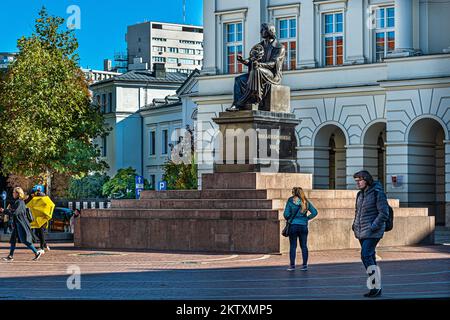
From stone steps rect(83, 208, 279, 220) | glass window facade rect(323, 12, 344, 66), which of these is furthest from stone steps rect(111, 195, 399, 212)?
glass window facade rect(323, 12, 344, 66)

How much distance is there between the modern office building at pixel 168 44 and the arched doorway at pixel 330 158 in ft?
209

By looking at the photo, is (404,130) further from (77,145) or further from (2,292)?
(2,292)

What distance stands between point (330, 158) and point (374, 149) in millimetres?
4255

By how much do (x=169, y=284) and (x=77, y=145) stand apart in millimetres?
39100

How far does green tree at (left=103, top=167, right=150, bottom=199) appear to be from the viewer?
84406 millimetres

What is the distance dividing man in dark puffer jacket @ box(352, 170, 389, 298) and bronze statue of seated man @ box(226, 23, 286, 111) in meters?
14.6

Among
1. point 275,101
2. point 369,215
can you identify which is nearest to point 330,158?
point 275,101

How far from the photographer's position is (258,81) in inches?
1415

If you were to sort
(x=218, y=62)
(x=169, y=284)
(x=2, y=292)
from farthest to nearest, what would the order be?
(x=218, y=62)
(x=169, y=284)
(x=2, y=292)

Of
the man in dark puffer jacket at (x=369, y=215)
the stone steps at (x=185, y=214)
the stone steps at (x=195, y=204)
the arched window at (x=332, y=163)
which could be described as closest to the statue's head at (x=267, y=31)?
the stone steps at (x=195, y=204)

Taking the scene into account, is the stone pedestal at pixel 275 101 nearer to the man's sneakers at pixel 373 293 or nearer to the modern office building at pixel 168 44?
the man's sneakers at pixel 373 293

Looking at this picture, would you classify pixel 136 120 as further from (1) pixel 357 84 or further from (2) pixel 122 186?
(1) pixel 357 84
